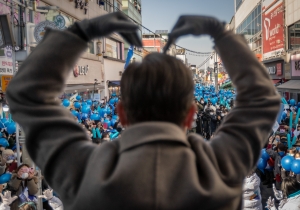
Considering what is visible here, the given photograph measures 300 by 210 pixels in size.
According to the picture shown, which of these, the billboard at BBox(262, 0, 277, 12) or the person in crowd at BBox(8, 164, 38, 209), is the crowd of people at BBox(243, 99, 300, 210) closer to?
the person in crowd at BBox(8, 164, 38, 209)

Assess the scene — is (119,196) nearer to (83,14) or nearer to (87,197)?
(87,197)

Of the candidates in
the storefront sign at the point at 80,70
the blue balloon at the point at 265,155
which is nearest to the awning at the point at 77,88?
the storefront sign at the point at 80,70

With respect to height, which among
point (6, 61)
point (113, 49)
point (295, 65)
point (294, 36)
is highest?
point (113, 49)

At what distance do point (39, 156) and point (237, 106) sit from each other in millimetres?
699

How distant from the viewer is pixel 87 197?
2.79 ft

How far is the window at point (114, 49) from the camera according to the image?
28200 mm

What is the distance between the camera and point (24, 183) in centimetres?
470

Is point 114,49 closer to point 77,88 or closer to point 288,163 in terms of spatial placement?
point 77,88

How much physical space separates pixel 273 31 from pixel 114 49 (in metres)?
15.6

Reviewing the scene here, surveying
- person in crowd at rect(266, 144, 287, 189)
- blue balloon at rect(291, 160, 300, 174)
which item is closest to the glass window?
person in crowd at rect(266, 144, 287, 189)

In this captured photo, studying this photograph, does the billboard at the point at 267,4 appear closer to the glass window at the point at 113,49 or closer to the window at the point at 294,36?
the window at the point at 294,36

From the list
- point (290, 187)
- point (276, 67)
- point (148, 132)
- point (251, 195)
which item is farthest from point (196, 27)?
point (276, 67)

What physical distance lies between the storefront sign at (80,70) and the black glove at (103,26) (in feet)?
61.9

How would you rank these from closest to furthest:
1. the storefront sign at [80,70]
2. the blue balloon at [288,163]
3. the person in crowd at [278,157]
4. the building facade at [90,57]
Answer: the blue balloon at [288,163]
the person in crowd at [278,157]
the building facade at [90,57]
the storefront sign at [80,70]
